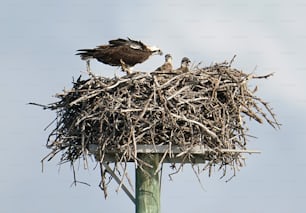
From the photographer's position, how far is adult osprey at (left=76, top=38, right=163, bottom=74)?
895cm

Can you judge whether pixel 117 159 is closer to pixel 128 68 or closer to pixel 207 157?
pixel 207 157

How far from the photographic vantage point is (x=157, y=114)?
7.23 metres

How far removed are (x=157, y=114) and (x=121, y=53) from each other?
202 centimetres

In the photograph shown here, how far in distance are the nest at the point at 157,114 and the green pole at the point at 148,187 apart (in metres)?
0.14

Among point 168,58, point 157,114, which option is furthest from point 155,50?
point 157,114

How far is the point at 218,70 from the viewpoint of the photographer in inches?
319

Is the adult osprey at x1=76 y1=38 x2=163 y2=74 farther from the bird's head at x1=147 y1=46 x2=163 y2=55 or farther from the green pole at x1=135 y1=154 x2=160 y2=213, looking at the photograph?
the green pole at x1=135 y1=154 x2=160 y2=213

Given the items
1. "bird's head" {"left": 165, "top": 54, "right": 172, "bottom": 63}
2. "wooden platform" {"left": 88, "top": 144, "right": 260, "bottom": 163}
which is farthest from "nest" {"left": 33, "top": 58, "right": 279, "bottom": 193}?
"bird's head" {"left": 165, "top": 54, "right": 172, "bottom": 63}

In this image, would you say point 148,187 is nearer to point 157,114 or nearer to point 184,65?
point 157,114

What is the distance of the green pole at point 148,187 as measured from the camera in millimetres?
7062

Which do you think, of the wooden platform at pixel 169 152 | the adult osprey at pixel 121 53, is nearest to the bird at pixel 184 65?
the adult osprey at pixel 121 53

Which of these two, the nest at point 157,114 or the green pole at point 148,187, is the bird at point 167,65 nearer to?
the nest at point 157,114

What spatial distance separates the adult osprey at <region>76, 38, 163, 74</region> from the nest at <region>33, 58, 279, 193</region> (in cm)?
96

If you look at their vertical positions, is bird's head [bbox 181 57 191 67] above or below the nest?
above
